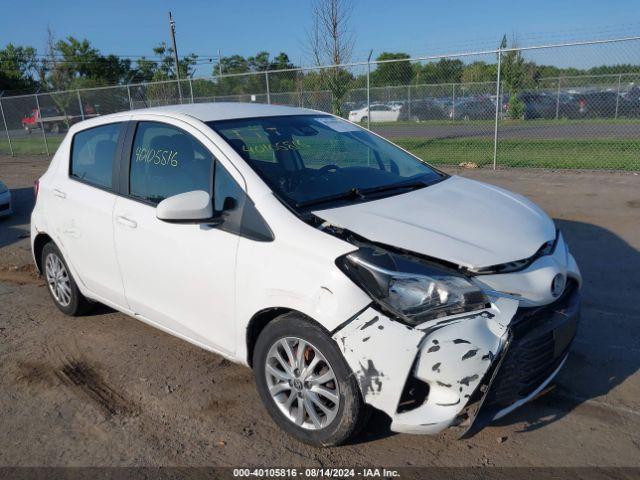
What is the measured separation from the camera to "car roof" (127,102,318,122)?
364 cm

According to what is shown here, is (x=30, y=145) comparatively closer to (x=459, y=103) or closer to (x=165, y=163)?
(x=459, y=103)

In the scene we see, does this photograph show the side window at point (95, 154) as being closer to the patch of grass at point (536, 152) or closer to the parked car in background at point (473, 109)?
the patch of grass at point (536, 152)

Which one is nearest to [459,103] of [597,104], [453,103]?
[453,103]

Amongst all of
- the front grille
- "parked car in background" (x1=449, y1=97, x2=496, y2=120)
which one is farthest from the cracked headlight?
"parked car in background" (x1=449, y1=97, x2=496, y2=120)

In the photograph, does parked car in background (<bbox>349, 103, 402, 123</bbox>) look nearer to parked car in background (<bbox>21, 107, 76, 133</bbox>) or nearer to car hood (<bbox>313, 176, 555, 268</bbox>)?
parked car in background (<bbox>21, 107, 76, 133</bbox>)

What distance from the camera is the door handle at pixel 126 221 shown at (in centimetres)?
359

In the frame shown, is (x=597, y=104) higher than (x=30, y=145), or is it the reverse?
(x=597, y=104)

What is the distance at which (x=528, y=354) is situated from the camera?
2.56 metres

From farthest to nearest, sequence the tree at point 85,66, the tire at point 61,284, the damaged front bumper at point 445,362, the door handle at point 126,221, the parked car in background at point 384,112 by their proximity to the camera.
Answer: the tree at point 85,66
the parked car in background at point 384,112
the tire at point 61,284
the door handle at point 126,221
the damaged front bumper at point 445,362

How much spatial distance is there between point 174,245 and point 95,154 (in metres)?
1.45

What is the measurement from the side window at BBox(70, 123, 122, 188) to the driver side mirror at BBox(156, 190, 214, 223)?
115cm

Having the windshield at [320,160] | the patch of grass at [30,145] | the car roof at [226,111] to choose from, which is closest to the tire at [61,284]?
the car roof at [226,111]

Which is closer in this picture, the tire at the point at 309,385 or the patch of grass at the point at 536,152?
the tire at the point at 309,385

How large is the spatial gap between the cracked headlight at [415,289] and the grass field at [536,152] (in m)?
9.16
